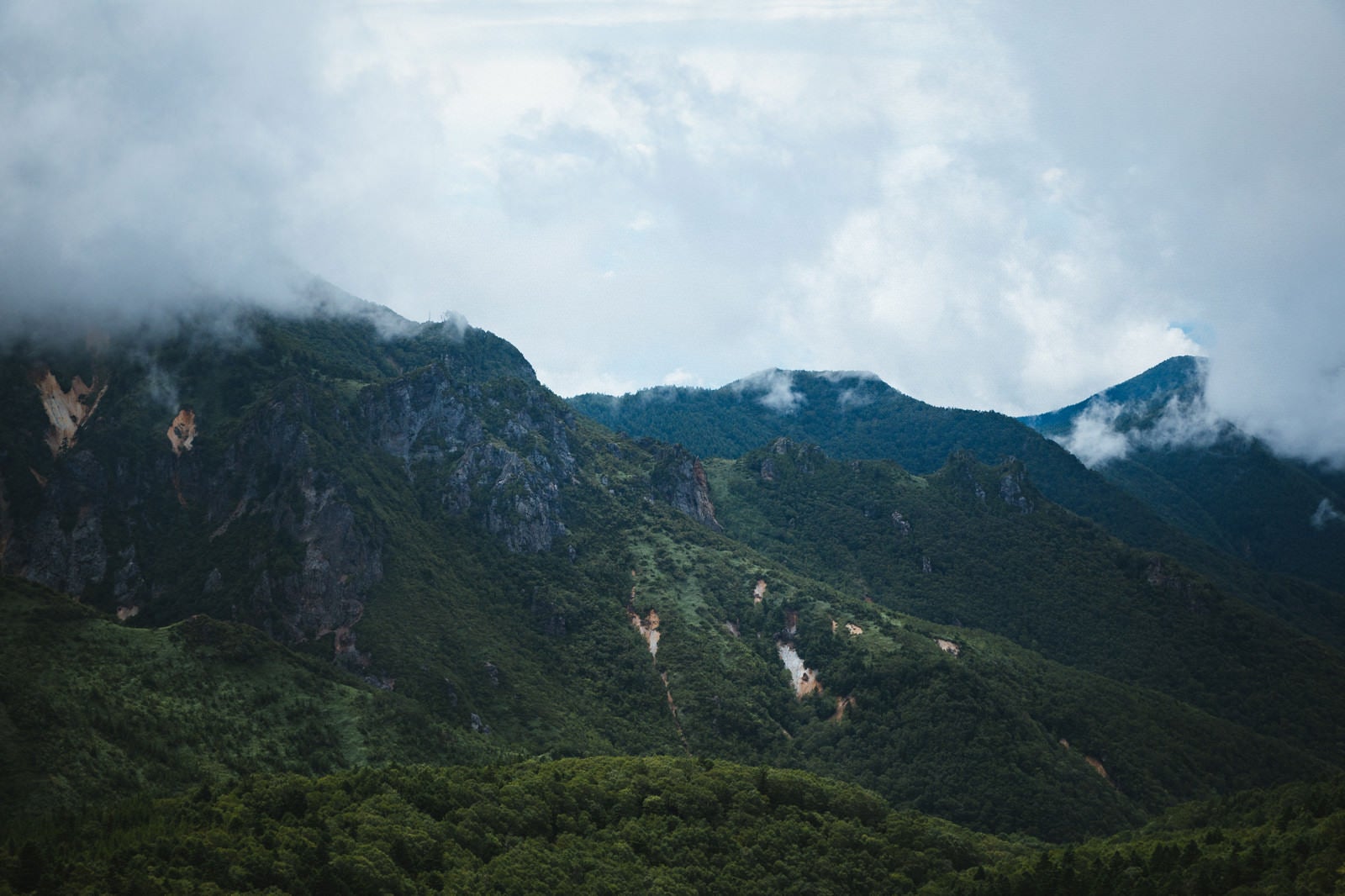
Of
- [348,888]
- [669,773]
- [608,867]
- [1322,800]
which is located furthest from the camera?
[669,773]

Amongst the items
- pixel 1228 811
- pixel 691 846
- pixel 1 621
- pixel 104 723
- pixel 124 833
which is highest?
pixel 1 621

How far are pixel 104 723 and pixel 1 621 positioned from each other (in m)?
30.3

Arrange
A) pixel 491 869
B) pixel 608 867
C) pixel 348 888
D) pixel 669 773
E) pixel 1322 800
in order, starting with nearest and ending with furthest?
pixel 348 888, pixel 491 869, pixel 608 867, pixel 1322 800, pixel 669 773

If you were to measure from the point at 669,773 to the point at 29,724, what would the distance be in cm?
10800

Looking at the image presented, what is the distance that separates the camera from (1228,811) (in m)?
170

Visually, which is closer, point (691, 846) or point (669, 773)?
point (691, 846)

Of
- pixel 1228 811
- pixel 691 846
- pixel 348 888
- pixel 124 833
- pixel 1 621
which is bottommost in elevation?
pixel 1228 811

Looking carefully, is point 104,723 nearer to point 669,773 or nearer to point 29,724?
point 29,724

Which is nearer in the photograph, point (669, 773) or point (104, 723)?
point (104, 723)

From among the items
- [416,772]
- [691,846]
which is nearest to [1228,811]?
[691,846]

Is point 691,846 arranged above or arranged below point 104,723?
below

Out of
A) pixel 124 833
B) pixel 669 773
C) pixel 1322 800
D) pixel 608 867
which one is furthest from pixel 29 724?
pixel 1322 800

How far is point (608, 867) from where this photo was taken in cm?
12694

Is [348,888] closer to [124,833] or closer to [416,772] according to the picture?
[124,833]
